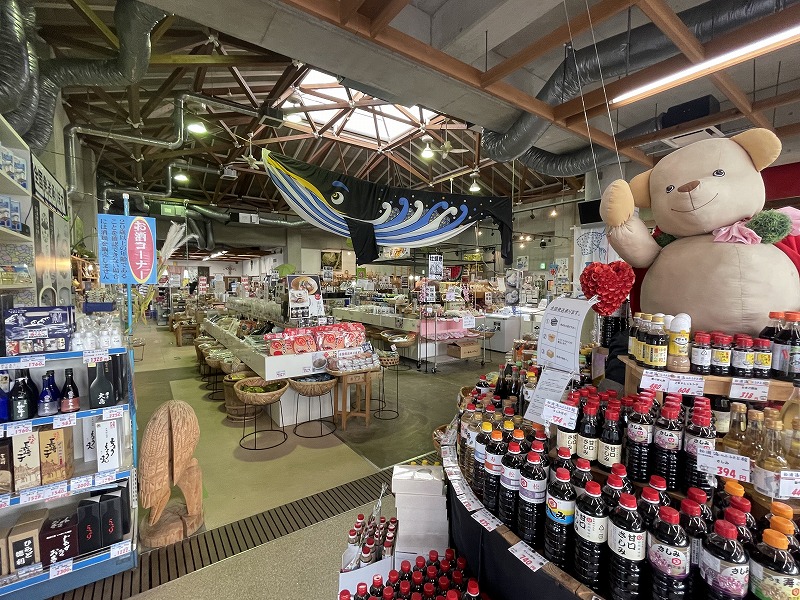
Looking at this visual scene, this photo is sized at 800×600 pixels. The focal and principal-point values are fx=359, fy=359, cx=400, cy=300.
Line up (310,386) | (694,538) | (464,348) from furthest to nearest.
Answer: (464,348) → (310,386) → (694,538)

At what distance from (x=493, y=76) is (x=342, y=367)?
330cm

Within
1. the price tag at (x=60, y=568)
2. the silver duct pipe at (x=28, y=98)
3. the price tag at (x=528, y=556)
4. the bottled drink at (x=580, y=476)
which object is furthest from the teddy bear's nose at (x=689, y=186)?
the silver duct pipe at (x=28, y=98)

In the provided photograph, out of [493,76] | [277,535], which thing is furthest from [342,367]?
[493,76]

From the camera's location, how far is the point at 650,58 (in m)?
2.88

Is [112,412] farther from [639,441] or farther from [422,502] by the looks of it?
[639,441]

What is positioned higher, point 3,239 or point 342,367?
point 3,239

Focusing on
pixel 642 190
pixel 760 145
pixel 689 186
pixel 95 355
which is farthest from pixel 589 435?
pixel 95 355

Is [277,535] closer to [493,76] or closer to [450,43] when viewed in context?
[493,76]

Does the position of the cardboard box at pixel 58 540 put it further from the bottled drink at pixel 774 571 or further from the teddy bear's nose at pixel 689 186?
the teddy bear's nose at pixel 689 186

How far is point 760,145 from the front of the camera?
5.24ft

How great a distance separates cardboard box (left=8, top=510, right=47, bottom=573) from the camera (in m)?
1.85

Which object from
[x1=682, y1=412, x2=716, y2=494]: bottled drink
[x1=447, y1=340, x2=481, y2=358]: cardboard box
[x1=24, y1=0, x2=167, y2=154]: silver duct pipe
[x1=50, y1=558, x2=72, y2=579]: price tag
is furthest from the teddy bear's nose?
[x1=447, y1=340, x2=481, y2=358]: cardboard box

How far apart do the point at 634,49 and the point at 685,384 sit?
292cm

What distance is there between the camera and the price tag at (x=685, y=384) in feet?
4.17
